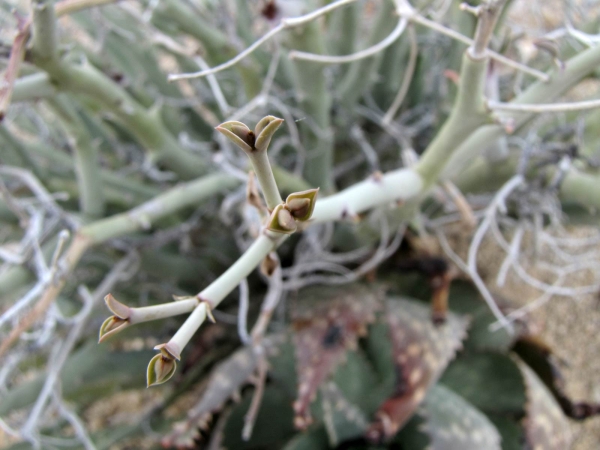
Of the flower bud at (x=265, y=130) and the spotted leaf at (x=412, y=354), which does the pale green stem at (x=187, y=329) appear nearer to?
the flower bud at (x=265, y=130)

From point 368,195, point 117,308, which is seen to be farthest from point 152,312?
point 368,195

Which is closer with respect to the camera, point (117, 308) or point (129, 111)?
point (117, 308)

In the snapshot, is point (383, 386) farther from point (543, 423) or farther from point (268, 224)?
point (268, 224)

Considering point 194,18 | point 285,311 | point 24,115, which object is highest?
point 194,18

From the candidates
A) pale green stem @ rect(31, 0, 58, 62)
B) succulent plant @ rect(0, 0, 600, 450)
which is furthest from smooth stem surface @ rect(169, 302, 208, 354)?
pale green stem @ rect(31, 0, 58, 62)

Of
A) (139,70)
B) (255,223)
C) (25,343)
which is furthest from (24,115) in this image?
(255,223)

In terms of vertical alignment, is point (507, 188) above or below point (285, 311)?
above

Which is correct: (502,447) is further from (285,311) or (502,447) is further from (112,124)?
(112,124)
